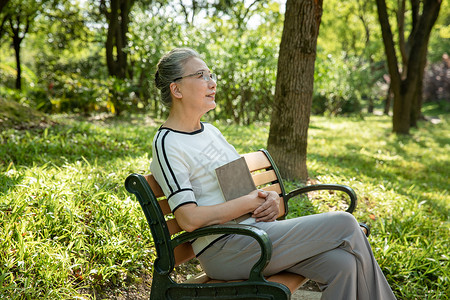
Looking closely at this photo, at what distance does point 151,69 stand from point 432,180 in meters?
7.81

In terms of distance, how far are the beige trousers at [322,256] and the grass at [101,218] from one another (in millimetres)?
1128

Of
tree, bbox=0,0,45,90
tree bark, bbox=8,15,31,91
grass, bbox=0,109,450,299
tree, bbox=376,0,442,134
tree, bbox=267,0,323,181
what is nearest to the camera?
grass, bbox=0,109,450,299

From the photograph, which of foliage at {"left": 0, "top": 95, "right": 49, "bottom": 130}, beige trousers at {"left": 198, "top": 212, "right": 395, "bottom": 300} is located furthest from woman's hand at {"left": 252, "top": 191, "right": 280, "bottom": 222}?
foliage at {"left": 0, "top": 95, "right": 49, "bottom": 130}

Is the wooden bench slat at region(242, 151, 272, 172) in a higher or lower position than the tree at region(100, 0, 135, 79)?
lower

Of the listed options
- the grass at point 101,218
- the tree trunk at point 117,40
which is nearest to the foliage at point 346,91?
the tree trunk at point 117,40

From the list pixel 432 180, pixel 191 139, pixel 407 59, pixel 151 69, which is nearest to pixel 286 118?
pixel 191 139

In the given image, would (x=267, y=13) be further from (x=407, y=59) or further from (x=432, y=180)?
(x=432, y=180)

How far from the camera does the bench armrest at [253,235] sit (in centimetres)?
186

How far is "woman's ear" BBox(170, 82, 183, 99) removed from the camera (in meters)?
2.34

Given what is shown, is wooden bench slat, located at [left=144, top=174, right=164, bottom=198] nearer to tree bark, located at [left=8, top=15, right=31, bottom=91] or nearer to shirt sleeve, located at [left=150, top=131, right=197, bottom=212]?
shirt sleeve, located at [left=150, top=131, right=197, bottom=212]

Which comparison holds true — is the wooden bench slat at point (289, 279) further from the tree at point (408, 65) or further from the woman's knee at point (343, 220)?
the tree at point (408, 65)

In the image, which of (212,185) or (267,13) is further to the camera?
(267,13)

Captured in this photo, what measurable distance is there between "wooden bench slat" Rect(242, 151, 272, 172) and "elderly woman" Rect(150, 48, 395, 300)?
42cm

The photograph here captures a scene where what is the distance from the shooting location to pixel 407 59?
11.8 m
